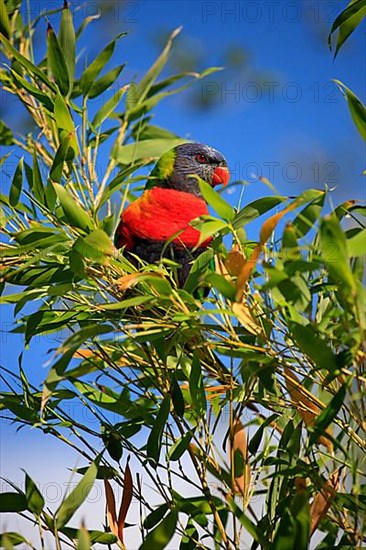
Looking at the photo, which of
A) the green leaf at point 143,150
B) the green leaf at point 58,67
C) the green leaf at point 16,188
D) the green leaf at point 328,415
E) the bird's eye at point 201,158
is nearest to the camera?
the green leaf at point 328,415

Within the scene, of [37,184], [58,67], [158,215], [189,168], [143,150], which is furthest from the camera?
[189,168]

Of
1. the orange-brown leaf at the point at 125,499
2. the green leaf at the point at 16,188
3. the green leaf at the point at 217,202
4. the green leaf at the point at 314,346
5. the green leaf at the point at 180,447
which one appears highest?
the green leaf at the point at 16,188

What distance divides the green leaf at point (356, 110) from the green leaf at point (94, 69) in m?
0.68

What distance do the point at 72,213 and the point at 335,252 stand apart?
36 centimetres

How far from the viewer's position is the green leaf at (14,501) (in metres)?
0.84

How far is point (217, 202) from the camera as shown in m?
0.70

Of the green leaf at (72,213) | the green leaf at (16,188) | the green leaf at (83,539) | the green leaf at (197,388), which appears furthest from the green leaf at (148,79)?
the green leaf at (83,539)

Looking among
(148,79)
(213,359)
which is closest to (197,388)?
(213,359)

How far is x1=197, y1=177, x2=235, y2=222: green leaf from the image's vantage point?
0.69 m

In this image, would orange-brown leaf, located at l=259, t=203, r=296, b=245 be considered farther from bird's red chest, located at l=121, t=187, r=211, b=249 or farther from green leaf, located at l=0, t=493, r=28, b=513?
bird's red chest, located at l=121, t=187, r=211, b=249

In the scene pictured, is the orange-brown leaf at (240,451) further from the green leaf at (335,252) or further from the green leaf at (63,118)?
the green leaf at (63,118)

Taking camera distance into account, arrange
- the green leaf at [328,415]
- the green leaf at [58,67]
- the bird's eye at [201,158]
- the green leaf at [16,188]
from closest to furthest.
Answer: the green leaf at [328,415]
the green leaf at [16,188]
the green leaf at [58,67]
the bird's eye at [201,158]

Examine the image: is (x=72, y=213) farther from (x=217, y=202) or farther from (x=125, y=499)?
(x=125, y=499)

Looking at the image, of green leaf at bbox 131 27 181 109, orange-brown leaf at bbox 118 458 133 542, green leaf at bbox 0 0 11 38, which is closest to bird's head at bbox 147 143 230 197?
green leaf at bbox 131 27 181 109
